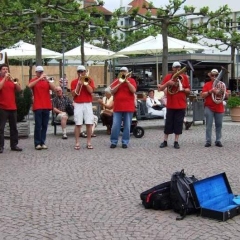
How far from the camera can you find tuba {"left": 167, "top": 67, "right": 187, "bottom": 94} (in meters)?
11.5

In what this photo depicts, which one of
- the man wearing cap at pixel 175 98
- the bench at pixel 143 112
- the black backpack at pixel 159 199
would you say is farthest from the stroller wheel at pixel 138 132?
the black backpack at pixel 159 199

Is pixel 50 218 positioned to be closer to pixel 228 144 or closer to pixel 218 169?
pixel 218 169

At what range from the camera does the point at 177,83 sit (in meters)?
11.6

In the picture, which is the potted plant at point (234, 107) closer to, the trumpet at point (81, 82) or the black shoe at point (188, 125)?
the black shoe at point (188, 125)

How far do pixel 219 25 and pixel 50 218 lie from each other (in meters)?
16.8

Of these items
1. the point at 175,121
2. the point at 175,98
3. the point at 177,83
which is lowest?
the point at 175,121

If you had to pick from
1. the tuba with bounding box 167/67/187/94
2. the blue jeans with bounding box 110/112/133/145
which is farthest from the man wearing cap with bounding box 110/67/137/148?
the tuba with bounding box 167/67/187/94

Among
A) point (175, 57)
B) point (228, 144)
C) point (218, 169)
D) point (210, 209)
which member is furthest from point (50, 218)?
point (175, 57)

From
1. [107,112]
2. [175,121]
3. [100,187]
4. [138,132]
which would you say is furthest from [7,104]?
[100,187]

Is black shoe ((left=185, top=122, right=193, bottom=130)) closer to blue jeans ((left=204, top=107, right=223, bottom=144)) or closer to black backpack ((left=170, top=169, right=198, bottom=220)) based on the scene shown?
blue jeans ((left=204, top=107, right=223, bottom=144))

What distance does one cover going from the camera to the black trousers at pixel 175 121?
38.5 feet

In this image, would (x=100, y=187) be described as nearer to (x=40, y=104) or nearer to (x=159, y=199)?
(x=159, y=199)

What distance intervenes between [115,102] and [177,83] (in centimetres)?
138

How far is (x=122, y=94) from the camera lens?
1192 centimetres
